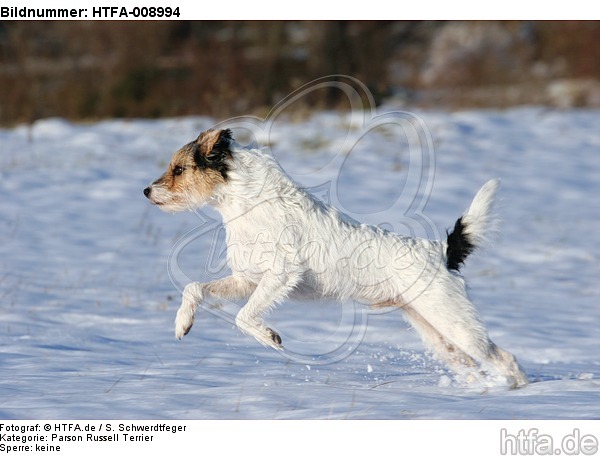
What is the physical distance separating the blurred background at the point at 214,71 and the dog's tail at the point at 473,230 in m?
10.5

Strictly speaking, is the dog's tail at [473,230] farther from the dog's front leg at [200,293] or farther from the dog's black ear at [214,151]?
the dog's black ear at [214,151]

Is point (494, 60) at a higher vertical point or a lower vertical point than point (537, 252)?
higher

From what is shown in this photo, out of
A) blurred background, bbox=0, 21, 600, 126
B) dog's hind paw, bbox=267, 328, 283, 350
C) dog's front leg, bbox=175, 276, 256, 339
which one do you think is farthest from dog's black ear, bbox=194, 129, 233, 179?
blurred background, bbox=0, 21, 600, 126

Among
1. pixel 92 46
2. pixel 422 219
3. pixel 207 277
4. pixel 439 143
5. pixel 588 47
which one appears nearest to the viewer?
pixel 207 277

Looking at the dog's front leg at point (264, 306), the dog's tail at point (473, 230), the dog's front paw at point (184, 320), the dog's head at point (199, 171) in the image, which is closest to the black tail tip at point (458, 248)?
the dog's tail at point (473, 230)

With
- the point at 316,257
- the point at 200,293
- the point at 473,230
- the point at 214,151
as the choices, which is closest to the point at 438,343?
the point at 473,230

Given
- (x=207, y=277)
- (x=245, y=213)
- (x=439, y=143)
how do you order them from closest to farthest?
1. (x=245, y=213)
2. (x=207, y=277)
3. (x=439, y=143)

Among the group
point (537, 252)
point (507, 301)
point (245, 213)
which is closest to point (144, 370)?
point (245, 213)

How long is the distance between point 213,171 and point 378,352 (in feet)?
6.29

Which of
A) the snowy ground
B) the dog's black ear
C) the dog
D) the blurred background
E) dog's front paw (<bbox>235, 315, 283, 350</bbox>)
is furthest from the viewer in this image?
the blurred background

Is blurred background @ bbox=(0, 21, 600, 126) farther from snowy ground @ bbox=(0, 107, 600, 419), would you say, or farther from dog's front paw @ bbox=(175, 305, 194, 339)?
dog's front paw @ bbox=(175, 305, 194, 339)

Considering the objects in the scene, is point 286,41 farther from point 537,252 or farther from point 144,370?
point 144,370

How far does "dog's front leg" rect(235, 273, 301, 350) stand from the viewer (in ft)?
16.3

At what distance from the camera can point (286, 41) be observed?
1973 cm
